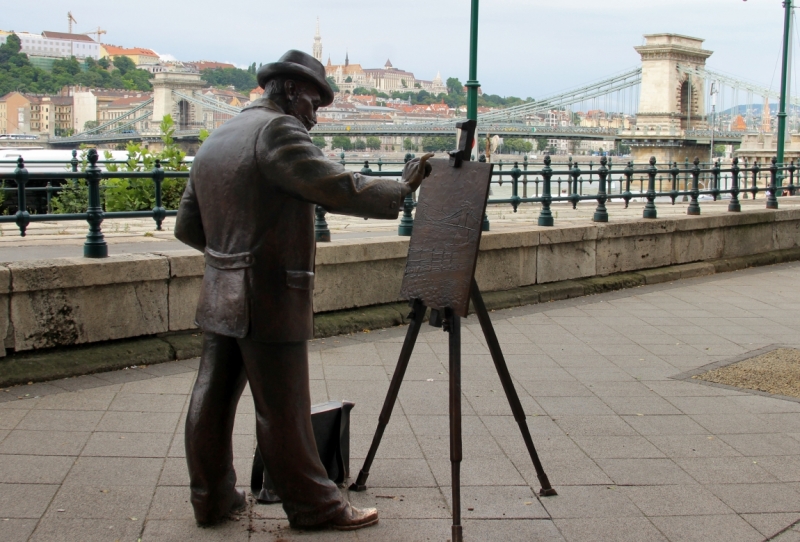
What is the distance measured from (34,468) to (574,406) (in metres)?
3.04

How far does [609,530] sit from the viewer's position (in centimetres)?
372

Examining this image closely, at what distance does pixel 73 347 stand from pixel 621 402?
11.5 feet

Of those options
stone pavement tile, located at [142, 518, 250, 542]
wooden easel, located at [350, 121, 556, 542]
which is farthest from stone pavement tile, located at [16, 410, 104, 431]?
wooden easel, located at [350, 121, 556, 542]

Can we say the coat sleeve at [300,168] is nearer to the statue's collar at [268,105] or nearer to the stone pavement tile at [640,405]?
the statue's collar at [268,105]

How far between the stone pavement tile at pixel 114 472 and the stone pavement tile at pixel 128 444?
0.07m

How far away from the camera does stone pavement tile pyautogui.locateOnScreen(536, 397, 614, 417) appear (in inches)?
211

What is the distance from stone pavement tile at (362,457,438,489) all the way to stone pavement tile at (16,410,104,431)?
1536mm

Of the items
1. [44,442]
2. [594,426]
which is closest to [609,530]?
[594,426]

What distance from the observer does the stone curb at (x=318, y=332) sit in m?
5.67

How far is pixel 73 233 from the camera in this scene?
9.96 metres

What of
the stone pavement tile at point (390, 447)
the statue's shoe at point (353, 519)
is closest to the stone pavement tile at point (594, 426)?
the stone pavement tile at point (390, 447)

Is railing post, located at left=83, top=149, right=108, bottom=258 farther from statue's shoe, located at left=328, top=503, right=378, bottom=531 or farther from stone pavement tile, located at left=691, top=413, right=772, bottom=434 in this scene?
stone pavement tile, located at left=691, top=413, right=772, bottom=434

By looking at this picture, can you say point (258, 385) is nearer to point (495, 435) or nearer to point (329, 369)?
point (495, 435)

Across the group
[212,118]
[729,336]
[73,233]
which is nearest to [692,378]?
[729,336]
